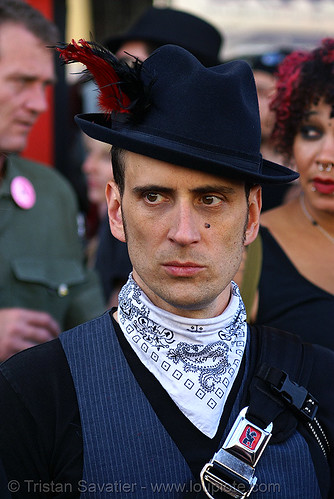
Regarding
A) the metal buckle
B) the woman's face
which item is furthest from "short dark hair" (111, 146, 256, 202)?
the woman's face

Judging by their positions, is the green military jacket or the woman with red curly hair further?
the green military jacket

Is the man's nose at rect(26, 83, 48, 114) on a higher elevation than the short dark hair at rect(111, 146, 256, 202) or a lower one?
lower

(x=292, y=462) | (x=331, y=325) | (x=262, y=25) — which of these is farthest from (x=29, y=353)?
(x=262, y=25)

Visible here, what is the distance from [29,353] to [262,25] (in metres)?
5.58

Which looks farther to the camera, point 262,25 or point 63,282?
point 262,25

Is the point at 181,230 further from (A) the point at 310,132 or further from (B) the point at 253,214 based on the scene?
(A) the point at 310,132

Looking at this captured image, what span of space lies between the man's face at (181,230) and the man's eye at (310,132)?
1.04 meters

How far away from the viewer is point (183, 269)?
72.3 inches

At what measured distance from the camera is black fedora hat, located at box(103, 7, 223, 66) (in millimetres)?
4594

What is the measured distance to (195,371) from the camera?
1.91 meters

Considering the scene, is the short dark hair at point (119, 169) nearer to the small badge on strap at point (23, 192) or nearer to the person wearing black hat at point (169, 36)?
the small badge on strap at point (23, 192)

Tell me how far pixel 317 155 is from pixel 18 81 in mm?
1575

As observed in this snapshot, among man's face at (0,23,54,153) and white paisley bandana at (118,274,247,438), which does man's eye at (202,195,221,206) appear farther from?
man's face at (0,23,54,153)

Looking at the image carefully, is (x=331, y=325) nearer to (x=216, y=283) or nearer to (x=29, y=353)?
(x=216, y=283)
